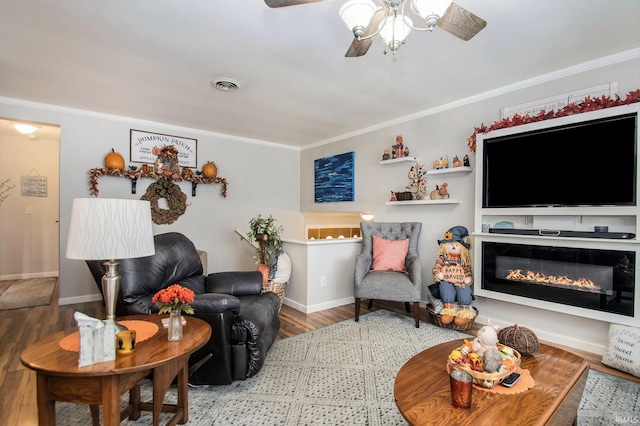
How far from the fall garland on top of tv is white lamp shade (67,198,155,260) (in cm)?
309

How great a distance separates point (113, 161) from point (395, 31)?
374 cm

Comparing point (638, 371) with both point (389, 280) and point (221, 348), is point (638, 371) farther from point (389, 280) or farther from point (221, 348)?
point (221, 348)

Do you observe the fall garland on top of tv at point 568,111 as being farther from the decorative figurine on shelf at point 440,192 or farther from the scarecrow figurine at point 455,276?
the scarecrow figurine at point 455,276

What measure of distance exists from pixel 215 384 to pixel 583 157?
325 centimetres

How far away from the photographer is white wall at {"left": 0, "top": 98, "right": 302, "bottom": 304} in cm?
377

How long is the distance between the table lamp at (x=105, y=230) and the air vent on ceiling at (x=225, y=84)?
1.89 m

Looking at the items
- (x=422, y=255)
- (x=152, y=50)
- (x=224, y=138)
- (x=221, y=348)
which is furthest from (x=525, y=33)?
(x=224, y=138)

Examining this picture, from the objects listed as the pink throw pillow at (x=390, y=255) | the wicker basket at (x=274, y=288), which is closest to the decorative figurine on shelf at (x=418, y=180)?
the pink throw pillow at (x=390, y=255)

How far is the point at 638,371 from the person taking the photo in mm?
2168

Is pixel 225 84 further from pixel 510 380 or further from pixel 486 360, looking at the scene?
pixel 510 380

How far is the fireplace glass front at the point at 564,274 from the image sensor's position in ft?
7.73

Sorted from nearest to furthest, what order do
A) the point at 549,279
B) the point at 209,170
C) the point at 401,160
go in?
the point at 549,279 → the point at 401,160 → the point at 209,170

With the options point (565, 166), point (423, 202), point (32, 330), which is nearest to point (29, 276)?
point (32, 330)

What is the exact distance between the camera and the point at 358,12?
4.78 feet
